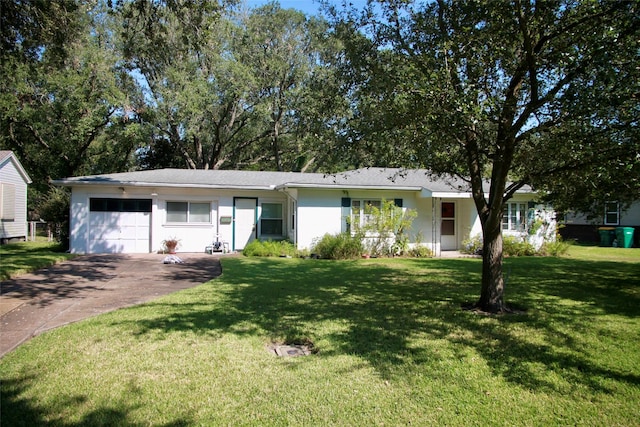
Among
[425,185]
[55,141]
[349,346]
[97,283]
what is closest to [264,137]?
[55,141]

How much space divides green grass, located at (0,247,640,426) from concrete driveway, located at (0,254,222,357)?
0.59 metres

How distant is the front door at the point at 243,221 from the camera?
17625 mm

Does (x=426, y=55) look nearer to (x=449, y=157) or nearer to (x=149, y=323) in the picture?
(x=449, y=157)

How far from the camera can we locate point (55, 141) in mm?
24406

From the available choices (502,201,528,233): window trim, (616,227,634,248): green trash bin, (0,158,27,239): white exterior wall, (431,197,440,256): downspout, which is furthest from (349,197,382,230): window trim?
(0,158,27,239): white exterior wall

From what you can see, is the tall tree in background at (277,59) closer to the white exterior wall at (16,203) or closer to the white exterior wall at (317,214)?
the white exterior wall at (317,214)

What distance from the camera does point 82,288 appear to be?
911cm

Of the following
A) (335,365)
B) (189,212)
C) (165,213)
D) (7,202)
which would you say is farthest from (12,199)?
(335,365)

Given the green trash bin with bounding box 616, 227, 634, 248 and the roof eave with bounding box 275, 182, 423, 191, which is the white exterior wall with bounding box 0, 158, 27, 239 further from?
the green trash bin with bounding box 616, 227, 634, 248

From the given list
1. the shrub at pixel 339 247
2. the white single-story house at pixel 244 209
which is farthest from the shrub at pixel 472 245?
the shrub at pixel 339 247

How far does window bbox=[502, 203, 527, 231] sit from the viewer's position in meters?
18.1

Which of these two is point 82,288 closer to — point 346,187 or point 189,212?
point 189,212

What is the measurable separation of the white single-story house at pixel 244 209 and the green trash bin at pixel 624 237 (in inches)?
294

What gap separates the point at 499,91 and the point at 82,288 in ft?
30.0
